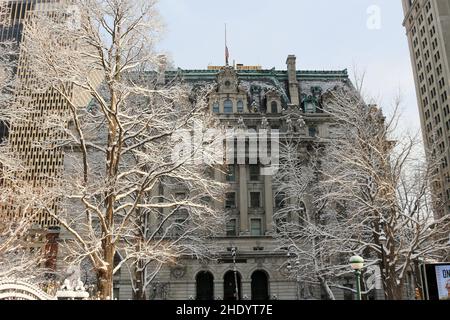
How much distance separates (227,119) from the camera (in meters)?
55.2

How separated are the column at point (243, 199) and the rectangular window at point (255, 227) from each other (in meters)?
1.20

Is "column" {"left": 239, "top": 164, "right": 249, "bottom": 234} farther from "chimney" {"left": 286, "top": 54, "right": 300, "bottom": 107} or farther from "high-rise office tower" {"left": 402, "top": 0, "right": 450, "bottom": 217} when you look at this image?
"high-rise office tower" {"left": 402, "top": 0, "right": 450, "bottom": 217}

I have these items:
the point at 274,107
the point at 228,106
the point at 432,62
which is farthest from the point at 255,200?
the point at 432,62

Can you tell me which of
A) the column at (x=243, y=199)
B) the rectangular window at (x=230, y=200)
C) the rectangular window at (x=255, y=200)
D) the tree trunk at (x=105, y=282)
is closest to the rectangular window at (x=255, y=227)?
the column at (x=243, y=199)

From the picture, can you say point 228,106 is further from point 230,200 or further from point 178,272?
point 178,272

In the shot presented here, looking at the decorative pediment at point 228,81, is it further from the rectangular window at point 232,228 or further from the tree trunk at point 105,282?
Result: the tree trunk at point 105,282

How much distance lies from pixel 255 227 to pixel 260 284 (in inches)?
258

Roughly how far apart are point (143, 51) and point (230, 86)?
39689 millimetres

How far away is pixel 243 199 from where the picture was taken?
5403cm

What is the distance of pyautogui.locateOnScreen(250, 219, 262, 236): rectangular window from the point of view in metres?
53.6

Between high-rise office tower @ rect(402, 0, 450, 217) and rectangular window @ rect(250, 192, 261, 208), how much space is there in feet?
115

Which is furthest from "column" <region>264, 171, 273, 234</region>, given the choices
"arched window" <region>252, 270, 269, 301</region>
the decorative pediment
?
the decorative pediment
